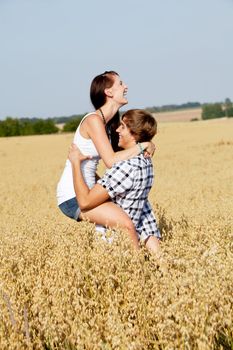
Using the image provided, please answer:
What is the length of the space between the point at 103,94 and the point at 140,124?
1.32 feet

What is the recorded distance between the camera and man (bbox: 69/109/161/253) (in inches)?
201

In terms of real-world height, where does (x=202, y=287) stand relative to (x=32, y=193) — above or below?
above

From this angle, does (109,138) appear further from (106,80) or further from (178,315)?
(178,315)

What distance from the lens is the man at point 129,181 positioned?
5.10 meters

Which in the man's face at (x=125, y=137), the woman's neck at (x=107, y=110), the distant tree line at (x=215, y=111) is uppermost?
the woman's neck at (x=107, y=110)

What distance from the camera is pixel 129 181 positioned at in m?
5.10

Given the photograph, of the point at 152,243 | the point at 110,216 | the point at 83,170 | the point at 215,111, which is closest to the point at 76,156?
the point at 83,170

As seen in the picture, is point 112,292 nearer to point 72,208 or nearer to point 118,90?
Result: point 72,208

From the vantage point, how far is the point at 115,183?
5.10 meters

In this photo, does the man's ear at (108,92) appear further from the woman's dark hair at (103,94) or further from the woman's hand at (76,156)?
the woman's hand at (76,156)

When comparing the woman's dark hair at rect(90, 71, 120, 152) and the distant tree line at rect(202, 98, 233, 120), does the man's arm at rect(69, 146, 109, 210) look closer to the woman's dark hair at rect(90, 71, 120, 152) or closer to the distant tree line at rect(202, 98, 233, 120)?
the woman's dark hair at rect(90, 71, 120, 152)

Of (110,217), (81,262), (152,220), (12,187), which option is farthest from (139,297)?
(12,187)

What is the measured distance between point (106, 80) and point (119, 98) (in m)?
0.17

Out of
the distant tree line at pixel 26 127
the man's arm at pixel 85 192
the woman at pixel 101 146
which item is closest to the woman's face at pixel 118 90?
the woman at pixel 101 146
